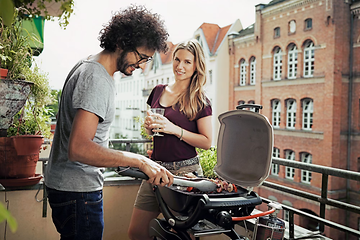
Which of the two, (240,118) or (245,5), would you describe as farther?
(245,5)

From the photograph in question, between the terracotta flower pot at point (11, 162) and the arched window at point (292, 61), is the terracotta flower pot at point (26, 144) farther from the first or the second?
the arched window at point (292, 61)

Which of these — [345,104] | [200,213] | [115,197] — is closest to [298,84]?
[345,104]

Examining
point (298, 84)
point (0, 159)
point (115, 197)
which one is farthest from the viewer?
point (298, 84)

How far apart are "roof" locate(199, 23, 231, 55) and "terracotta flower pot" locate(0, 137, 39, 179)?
701 inches

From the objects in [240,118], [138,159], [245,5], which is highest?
[245,5]

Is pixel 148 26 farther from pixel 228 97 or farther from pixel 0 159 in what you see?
pixel 228 97

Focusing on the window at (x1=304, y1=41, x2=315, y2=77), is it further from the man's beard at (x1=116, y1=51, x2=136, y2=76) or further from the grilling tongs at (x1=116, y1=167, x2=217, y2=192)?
the man's beard at (x1=116, y1=51, x2=136, y2=76)

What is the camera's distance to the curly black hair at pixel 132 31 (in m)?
0.95

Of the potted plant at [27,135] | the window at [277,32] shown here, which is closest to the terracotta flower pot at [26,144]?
the potted plant at [27,135]

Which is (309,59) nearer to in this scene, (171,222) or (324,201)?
(324,201)

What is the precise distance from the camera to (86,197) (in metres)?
0.94

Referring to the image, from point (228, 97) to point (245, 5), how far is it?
5.27m

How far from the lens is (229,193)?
3.39 feet

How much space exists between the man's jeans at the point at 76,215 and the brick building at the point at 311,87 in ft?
50.0
